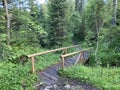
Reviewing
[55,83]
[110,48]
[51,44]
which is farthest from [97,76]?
[51,44]

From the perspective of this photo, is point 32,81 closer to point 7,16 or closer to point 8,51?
point 8,51

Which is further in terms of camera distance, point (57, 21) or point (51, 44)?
point (51, 44)

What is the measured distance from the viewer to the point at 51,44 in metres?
13.9

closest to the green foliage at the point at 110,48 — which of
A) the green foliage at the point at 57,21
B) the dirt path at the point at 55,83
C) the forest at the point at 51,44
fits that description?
the forest at the point at 51,44

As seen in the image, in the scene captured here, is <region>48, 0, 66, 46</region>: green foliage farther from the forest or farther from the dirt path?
the dirt path

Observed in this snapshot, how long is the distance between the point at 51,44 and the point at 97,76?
6.55m

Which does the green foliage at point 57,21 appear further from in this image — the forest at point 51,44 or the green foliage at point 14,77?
the green foliage at point 14,77

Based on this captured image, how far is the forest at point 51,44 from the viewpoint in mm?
7473

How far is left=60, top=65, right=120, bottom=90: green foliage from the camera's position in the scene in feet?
24.1

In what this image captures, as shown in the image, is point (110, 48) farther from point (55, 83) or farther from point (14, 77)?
point (14, 77)

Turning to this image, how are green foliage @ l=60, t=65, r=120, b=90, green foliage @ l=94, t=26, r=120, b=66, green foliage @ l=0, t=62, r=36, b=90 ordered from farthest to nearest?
green foliage @ l=94, t=26, r=120, b=66 → green foliage @ l=60, t=65, r=120, b=90 → green foliage @ l=0, t=62, r=36, b=90

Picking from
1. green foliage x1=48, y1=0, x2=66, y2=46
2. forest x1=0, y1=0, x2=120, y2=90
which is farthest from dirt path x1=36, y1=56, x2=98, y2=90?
green foliage x1=48, y1=0, x2=66, y2=46

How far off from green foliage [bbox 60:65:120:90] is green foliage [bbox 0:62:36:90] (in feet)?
5.69

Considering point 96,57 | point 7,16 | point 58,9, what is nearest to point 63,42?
point 58,9
